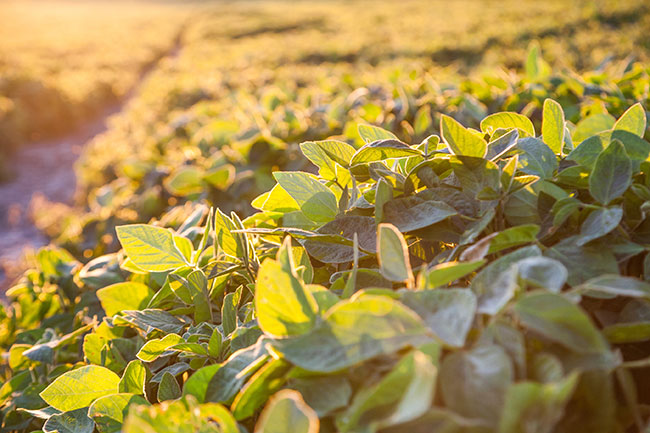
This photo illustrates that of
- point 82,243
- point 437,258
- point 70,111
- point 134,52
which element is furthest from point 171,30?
point 437,258

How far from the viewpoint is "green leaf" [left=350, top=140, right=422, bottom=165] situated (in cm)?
73

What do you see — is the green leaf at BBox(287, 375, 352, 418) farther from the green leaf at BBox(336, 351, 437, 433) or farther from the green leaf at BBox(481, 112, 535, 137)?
the green leaf at BBox(481, 112, 535, 137)

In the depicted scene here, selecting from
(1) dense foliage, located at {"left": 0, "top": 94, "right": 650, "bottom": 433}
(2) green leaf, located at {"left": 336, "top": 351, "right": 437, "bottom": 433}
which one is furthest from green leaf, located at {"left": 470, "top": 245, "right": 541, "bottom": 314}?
(2) green leaf, located at {"left": 336, "top": 351, "right": 437, "bottom": 433}

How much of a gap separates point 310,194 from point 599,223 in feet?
1.40

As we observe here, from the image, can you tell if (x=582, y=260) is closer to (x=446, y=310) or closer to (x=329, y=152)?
(x=446, y=310)

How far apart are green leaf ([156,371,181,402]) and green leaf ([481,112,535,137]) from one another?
664 mm

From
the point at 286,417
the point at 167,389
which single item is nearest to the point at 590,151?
the point at 286,417

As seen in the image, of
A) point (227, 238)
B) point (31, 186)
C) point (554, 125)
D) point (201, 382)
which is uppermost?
point (554, 125)

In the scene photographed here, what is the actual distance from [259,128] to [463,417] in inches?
57.2

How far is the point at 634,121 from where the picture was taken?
2.57 ft

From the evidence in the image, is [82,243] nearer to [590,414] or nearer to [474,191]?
[474,191]

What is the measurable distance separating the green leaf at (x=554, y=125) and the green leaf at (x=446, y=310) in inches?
17.3

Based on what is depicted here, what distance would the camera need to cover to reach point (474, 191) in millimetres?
722

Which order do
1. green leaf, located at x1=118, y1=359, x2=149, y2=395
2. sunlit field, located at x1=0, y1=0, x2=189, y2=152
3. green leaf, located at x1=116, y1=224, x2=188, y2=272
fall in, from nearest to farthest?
green leaf, located at x1=118, y1=359, x2=149, y2=395 < green leaf, located at x1=116, y1=224, x2=188, y2=272 < sunlit field, located at x1=0, y1=0, x2=189, y2=152
